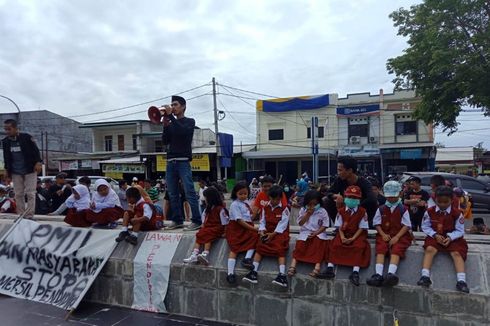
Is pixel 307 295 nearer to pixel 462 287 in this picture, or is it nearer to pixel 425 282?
pixel 425 282

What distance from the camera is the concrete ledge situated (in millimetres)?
3508

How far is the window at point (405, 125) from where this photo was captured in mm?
26016

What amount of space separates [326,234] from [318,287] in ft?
1.90

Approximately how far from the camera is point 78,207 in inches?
237

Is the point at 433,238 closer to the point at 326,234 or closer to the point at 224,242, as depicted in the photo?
the point at 326,234

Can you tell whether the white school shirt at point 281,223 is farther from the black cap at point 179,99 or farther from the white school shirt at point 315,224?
the black cap at point 179,99

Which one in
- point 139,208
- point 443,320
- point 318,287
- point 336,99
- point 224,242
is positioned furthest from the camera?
point 336,99

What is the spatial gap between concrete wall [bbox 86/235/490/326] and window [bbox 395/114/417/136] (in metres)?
23.8

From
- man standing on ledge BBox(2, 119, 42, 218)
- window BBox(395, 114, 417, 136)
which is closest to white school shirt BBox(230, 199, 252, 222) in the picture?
man standing on ledge BBox(2, 119, 42, 218)

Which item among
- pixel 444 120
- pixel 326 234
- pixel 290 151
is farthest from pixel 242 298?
pixel 290 151

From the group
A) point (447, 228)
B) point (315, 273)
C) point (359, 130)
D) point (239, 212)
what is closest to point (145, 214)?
point (239, 212)

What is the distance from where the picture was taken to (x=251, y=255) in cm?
439

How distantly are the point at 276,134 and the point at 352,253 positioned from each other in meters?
26.5

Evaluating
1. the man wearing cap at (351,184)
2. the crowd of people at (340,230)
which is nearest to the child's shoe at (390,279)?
the crowd of people at (340,230)
